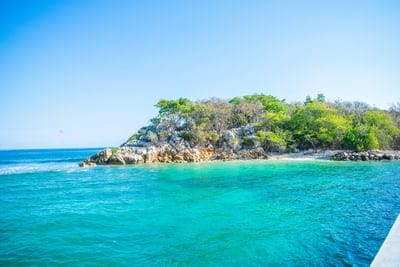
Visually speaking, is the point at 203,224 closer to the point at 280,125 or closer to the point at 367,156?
the point at 367,156

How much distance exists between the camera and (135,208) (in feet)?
52.2

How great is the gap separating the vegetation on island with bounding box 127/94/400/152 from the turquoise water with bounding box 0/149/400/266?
2399cm

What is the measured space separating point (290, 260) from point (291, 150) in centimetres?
4248

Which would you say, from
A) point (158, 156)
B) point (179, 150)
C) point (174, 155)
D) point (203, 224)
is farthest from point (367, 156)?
point (203, 224)

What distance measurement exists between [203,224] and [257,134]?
1544 inches

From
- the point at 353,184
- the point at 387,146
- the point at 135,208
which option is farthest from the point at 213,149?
the point at 135,208

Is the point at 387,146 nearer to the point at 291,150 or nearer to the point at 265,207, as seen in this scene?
the point at 291,150

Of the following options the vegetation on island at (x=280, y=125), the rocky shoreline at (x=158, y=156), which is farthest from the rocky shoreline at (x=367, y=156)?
the rocky shoreline at (x=158, y=156)

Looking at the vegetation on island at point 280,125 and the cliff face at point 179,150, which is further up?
the vegetation on island at point 280,125

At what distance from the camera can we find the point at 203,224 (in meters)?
12.3

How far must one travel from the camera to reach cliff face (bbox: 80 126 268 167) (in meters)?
46.3

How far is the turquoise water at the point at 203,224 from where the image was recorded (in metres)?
9.14

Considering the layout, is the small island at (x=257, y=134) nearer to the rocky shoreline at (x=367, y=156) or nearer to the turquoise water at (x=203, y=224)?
the rocky shoreline at (x=367, y=156)

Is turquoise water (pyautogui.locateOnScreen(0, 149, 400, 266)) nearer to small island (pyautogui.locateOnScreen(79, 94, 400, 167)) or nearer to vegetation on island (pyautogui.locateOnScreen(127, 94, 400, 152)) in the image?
small island (pyautogui.locateOnScreen(79, 94, 400, 167))
